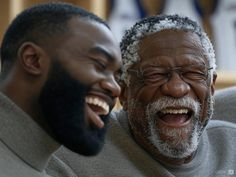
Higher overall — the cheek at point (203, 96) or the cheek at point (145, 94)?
the cheek at point (203, 96)

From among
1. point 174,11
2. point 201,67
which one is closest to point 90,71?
point 201,67

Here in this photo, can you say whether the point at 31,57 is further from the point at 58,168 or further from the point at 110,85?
the point at 58,168

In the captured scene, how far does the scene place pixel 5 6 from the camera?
5.73 ft

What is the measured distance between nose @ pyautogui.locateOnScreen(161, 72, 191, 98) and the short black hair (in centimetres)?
36

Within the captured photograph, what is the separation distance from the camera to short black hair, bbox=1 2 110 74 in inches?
33.4

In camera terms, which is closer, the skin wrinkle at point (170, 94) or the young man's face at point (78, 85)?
the young man's face at point (78, 85)

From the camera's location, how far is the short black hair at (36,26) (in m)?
0.85

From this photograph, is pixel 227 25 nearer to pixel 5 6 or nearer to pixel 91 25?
pixel 5 6

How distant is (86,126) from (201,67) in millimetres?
445

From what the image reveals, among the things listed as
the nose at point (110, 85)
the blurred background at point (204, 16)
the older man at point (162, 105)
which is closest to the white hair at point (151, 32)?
the older man at point (162, 105)

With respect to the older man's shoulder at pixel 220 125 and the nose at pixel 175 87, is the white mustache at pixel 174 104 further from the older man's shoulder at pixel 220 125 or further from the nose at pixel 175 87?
the older man's shoulder at pixel 220 125

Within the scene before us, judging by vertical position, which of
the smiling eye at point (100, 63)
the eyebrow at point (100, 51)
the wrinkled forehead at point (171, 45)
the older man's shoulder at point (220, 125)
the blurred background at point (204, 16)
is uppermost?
the blurred background at point (204, 16)

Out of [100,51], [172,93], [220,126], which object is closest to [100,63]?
[100,51]

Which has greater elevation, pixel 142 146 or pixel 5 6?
pixel 5 6
